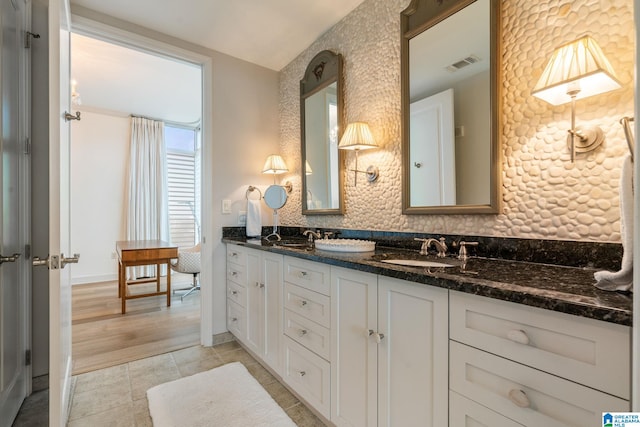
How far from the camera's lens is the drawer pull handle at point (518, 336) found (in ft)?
2.44

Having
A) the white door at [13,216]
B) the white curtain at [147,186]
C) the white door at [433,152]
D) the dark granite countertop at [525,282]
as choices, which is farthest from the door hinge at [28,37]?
the white curtain at [147,186]

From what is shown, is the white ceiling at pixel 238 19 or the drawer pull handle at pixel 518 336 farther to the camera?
the white ceiling at pixel 238 19

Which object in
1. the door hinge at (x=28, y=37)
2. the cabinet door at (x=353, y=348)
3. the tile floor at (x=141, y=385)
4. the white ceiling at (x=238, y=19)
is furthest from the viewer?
the white ceiling at (x=238, y=19)

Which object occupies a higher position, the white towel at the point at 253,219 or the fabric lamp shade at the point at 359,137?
the fabric lamp shade at the point at 359,137

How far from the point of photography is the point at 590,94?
102 cm

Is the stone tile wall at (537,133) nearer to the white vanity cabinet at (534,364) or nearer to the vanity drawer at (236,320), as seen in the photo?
the white vanity cabinet at (534,364)

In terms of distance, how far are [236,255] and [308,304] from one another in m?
1.05

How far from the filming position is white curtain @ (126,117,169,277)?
468cm

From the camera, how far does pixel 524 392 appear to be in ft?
2.48

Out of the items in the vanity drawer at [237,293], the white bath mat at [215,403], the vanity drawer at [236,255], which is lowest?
the white bath mat at [215,403]

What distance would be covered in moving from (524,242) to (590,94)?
59 cm

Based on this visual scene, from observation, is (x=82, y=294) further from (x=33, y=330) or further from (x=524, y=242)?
(x=524, y=242)

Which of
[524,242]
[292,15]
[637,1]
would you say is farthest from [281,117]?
[637,1]

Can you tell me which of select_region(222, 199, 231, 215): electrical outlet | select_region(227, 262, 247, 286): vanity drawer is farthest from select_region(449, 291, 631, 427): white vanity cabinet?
select_region(222, 199, 231, 215): electrical outlet
